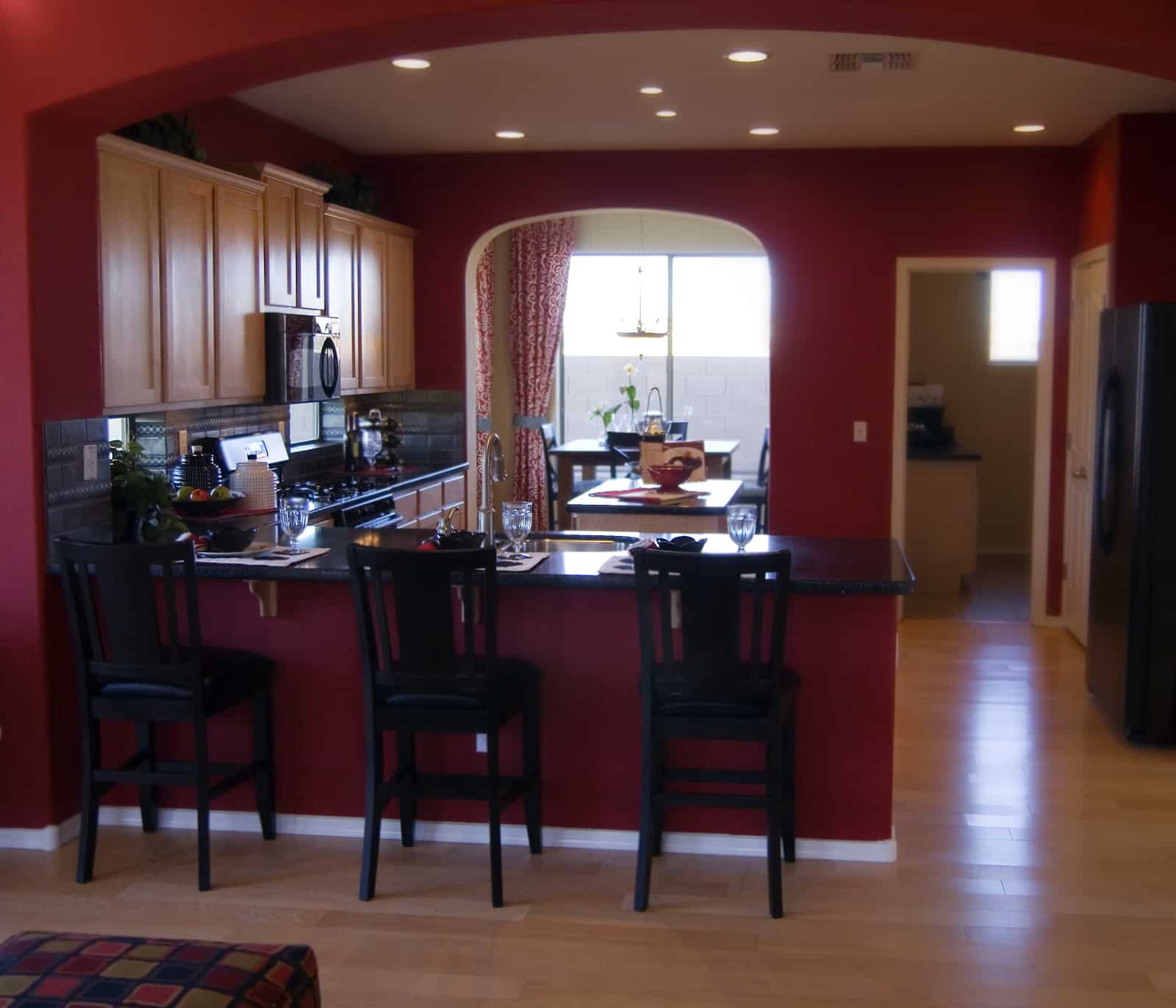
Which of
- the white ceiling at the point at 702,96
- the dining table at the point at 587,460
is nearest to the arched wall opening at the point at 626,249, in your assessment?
the dining table at the point at 587,460

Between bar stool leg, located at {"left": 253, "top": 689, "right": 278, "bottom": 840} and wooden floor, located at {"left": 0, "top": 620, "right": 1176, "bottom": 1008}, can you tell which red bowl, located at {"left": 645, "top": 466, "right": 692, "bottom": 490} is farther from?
bar stool leg, located at {"left": 253, "top": 689, "right": 278, "bottom": 840}

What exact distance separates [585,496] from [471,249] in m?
1.97

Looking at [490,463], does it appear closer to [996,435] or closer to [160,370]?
[160,370]

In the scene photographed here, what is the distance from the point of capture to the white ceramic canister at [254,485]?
545 cm

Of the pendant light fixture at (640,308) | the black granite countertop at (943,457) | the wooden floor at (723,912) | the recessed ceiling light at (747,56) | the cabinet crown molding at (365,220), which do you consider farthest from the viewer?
the pendant light fixture at (640,308)

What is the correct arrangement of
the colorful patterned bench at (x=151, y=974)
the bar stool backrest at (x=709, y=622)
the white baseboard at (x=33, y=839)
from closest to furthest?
1. the colorful patterned bench at (x=151, y=974)
2. the bar stool backrest at (x=709, y=622)
3. the white baseboard at (x=33, y=839)

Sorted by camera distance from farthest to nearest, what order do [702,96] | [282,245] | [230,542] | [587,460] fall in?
[587,460], [702,96], [282,245], [230,542]

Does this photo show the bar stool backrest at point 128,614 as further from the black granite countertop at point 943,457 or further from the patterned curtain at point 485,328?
the patterned curtain at point 485,328

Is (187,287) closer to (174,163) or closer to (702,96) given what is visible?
(174,163)

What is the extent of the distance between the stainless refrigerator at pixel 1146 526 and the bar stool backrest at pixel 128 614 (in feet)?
11.4

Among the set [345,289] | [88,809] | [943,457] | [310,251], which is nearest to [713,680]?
[88,809]

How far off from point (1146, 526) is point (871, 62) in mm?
2043

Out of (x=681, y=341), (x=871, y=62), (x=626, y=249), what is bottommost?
(x=681, y=341)

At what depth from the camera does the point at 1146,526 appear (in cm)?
509
